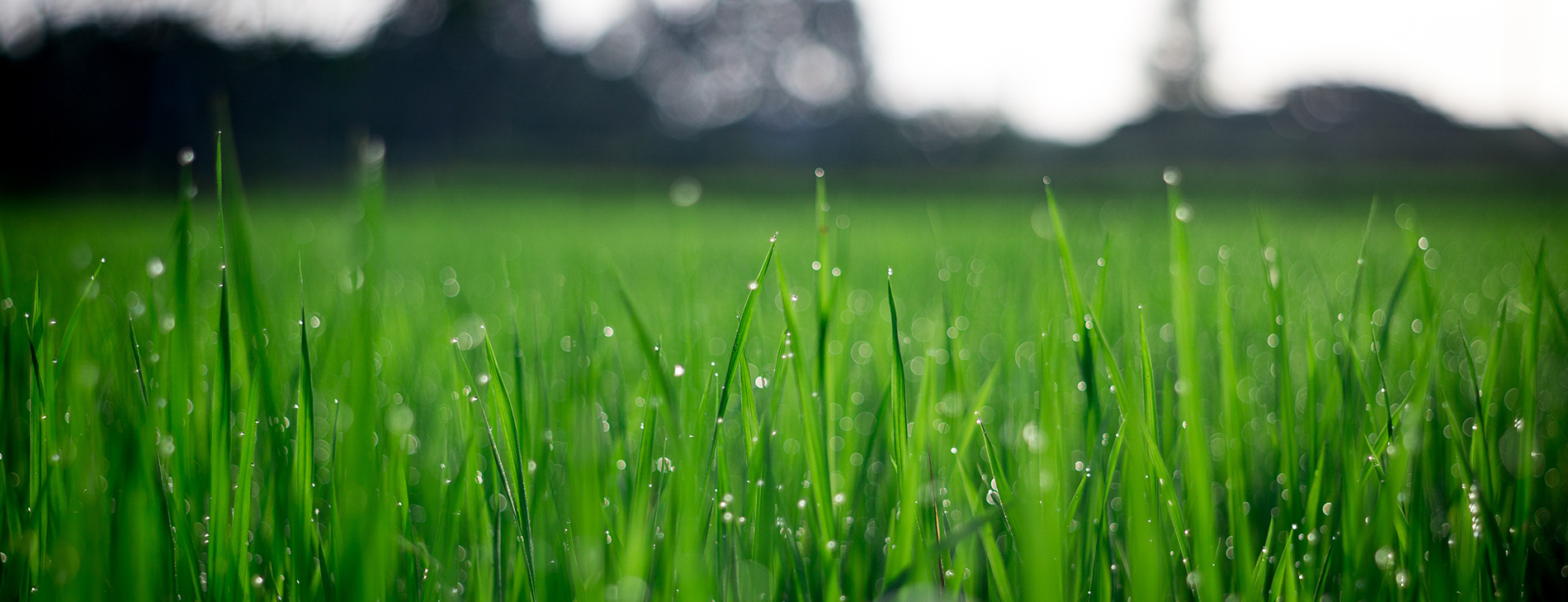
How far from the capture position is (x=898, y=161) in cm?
1395

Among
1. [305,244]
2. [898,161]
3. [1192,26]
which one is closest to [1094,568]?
[305,244]

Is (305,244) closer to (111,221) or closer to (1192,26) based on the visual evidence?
(111,221)

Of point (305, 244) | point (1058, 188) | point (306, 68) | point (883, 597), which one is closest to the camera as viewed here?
point (883, 597)

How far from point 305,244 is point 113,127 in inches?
480

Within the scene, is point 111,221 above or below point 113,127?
Answer: below

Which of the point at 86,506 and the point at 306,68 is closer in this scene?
the point at 86,506

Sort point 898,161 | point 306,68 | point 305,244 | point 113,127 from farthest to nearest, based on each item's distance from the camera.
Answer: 1. point 898,161
2. point 306,68
3. point 113,127
4. point 305,244

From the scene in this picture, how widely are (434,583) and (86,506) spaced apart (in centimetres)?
21

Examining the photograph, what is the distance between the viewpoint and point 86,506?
395mm

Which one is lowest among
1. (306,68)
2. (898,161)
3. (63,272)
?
(63,272)

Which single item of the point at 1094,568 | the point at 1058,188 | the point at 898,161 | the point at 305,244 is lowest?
the point at 1094,568

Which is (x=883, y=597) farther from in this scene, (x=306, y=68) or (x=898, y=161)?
(x=306, y=68)

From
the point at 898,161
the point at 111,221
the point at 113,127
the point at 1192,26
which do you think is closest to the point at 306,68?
the point at 113,127

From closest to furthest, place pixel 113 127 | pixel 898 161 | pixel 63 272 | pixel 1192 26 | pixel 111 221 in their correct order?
pixel 63 272
pixel 111 221
pixel 113 127
pixel 898 161
pixel 1192 26
